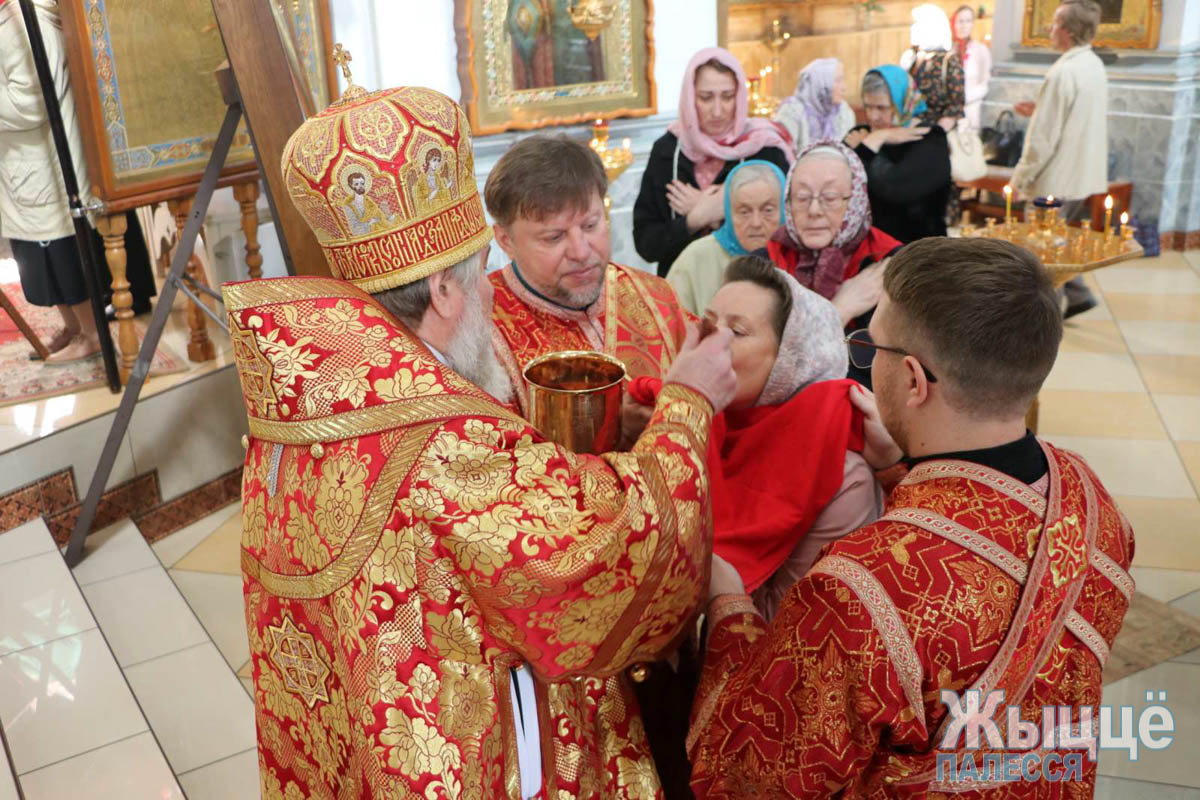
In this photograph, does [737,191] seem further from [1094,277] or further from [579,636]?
[1094,277]

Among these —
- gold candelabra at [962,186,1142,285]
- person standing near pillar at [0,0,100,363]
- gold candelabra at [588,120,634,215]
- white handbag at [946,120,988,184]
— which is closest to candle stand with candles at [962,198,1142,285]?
gold candelabra at [962,186,1142,285]

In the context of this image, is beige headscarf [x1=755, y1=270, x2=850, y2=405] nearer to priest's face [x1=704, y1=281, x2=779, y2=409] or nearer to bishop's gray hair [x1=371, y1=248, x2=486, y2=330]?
priest's face [x1=704, y1=281, x2=779, y2=409]

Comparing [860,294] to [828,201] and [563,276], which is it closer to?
[828,201]

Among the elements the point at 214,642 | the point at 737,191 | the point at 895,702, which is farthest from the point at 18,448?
the point at 895,702

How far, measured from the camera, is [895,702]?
→ 136 cm

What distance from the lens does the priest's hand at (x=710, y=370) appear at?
1.65 meters

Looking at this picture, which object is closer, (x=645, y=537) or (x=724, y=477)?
(x=645, y=537)

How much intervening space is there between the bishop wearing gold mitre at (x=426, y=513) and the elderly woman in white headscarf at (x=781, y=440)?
42 cm

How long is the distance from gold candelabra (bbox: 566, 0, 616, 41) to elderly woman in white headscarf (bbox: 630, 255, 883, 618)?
487 centimetres

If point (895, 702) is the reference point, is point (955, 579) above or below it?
above

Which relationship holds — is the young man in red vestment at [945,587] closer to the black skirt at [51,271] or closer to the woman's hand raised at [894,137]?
the woman's hand raised at [894,137]

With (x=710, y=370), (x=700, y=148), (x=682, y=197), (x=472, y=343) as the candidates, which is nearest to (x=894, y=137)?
(x=700, y=148)

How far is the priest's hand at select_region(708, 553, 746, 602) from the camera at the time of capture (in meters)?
1.74

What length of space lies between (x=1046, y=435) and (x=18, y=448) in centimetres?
459
